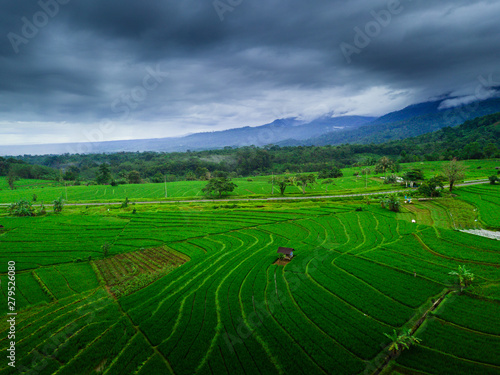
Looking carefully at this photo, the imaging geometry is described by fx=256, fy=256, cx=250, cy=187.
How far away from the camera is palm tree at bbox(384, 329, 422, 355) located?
60.8 feet

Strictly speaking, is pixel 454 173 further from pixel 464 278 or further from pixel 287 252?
pixel 287 252

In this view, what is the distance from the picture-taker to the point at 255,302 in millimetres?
26828

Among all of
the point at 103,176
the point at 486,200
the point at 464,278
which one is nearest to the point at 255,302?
the point at 464,278

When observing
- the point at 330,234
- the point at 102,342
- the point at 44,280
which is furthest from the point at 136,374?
the point at 330,234

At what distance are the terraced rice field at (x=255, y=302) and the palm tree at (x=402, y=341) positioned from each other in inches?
24.6

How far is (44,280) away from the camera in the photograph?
112 feet

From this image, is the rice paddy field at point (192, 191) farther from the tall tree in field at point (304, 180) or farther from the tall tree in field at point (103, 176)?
the tall tree in field at point (103, 176)

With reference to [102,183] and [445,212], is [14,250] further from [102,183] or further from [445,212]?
[102,183]

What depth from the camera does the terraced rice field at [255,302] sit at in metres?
19.4

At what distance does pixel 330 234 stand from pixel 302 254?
1220cm

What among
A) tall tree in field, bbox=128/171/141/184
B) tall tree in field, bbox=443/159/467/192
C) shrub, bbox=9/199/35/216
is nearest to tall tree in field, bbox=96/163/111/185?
tall tree in field, bbox=128/171/141/184

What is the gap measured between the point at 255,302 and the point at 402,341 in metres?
13.3

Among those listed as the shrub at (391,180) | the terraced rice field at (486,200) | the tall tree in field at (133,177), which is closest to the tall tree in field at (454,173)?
the terraced rice field at (486,200)
